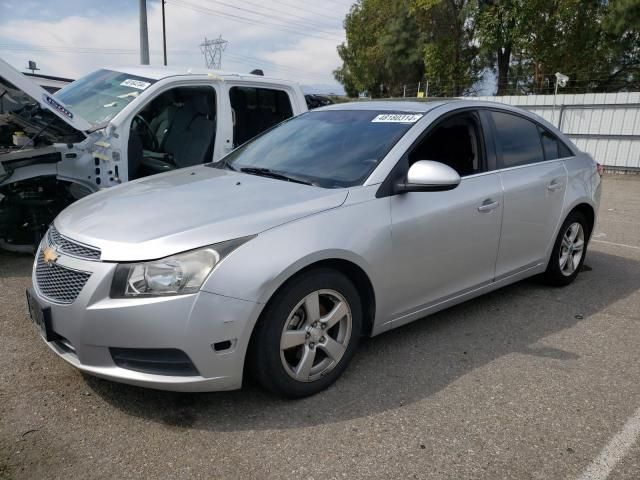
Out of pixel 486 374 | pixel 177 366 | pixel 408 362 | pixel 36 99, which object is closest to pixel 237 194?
pixel 177 366

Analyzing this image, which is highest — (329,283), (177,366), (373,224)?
(373,224)

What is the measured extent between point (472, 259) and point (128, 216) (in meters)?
2.18

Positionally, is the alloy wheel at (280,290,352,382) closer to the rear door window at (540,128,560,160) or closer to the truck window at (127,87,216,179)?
the rear door window at (540,128,560,160)

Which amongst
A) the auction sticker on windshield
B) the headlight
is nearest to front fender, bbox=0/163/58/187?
the headlight

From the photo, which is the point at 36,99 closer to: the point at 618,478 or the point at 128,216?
the point at 128,216

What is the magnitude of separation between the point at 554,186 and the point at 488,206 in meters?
0.98

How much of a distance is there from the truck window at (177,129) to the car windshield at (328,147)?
164cm

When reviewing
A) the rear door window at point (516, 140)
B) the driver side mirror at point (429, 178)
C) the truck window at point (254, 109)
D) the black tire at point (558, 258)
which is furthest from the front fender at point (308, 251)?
the truck window at point (254, 109)

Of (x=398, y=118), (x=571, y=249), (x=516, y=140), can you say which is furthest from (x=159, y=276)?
(x=571, y=249)

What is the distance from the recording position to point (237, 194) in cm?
307

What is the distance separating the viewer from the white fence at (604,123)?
47.6 ft

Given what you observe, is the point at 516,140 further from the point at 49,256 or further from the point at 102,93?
the point at 102,93

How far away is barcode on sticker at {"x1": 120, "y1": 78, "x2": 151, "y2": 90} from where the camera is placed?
5.33 m

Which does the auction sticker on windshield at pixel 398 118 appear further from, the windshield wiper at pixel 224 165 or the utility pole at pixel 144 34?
the utility pole at pixel 144 34
